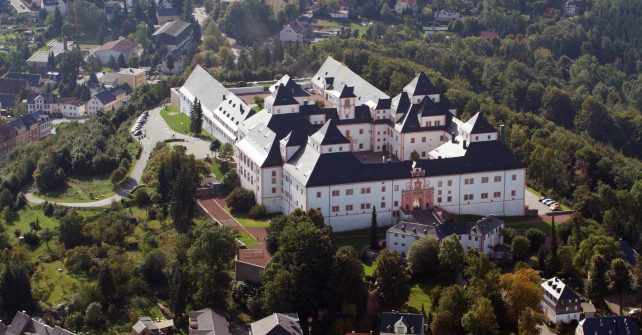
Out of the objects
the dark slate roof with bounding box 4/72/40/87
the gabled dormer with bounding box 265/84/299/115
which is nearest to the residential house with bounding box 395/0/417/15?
the dark slate roof with bounding box 4/72/40/87

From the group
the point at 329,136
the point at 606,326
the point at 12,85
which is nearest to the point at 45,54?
the point at 12,85

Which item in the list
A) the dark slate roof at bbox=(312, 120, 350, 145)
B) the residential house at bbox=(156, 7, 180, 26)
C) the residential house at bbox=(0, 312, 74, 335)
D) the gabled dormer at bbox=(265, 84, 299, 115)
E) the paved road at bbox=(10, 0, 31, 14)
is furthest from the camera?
the paved road at bbox=(10, 0, 31, 14)

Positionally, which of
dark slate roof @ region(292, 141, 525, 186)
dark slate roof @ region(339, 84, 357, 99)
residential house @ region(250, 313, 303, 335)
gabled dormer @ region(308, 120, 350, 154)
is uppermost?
gabled dormer @ region(308, 120, 350, 154)

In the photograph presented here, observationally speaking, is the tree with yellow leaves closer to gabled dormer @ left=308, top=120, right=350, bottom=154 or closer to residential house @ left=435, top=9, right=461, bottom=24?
gabled dormer @ left=308, top=120, right=350, bottom=154

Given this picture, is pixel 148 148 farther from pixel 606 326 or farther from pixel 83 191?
pixel 606 326

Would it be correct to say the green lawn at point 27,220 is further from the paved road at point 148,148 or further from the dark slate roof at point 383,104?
the dark slate roof at point 383,104

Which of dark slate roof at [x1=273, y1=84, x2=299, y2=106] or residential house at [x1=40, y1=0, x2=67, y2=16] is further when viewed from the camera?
residential house at [x1=40, y1=0, x2=67, y2=16]

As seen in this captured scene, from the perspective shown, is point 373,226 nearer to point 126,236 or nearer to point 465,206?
point 465,206
